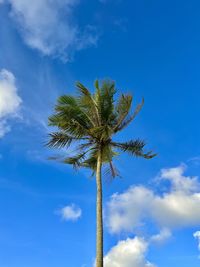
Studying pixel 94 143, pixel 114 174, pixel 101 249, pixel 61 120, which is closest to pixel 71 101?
pixel 61 120

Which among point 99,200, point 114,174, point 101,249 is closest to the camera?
point 101,249

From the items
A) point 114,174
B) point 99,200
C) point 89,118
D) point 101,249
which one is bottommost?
point 101,249

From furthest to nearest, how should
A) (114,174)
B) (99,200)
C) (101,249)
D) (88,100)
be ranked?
1. (114,174)
2. (88,100)
3. (99,200)
4. (101,249)

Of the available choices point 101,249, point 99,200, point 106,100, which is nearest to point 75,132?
point 106,100

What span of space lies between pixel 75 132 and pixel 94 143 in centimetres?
117

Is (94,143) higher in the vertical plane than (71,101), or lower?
lower

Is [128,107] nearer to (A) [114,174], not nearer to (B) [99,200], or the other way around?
(A) [114,174]

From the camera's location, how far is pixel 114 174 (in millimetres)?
23188

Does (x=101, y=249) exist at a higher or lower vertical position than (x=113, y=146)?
lower

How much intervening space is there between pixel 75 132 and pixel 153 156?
174 inches

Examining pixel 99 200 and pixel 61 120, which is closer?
pixel 99 200

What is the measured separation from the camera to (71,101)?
22.5m

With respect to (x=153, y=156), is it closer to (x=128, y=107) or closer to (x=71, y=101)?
(x=128, y=107)

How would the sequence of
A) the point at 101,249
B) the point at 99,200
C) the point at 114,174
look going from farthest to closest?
1. the point at 114,174
2. the point at 99,200
3. the point at 101,249
